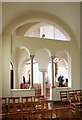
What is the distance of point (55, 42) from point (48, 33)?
15.8 feet

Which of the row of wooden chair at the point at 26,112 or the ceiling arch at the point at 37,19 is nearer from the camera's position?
the row of wooden chair at the point at 26,112

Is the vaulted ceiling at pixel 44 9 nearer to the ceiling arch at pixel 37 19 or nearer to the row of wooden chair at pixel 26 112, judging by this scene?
the ceiling arch at pixel 37 19

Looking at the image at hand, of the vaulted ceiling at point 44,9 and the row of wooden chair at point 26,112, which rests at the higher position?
the vaulted ceiling at point 44,9

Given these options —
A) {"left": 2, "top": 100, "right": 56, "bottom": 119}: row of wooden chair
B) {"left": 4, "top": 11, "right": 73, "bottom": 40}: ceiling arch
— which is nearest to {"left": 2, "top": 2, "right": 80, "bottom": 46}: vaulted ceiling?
{"left": 4, "top": 11, "right": 73, "bottom": 40}: ceiling arch

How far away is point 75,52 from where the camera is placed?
1093 cm

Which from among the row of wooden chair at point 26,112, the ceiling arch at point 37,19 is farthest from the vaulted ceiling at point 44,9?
the row of wooden chair at point 26,112

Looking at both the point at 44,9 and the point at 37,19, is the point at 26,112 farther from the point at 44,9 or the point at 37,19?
the point at 37,19

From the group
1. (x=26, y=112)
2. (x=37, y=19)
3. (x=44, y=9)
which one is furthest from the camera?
(x=37, y=19)

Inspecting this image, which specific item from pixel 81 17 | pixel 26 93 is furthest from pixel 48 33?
pixel 26 93

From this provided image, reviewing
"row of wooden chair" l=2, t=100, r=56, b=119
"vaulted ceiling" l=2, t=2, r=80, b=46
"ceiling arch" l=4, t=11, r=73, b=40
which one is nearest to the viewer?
"row of wooden chair" l=2, t=100, r=56, b=119

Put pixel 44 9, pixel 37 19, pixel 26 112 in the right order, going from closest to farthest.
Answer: pixel 26 112 < pixel 44 9 < pixel 37 19

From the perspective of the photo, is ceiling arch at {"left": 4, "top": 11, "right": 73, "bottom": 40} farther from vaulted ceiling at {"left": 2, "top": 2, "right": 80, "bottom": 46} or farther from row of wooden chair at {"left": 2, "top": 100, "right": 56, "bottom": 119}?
row of wooden chair at {"left": 2, "top": 100, "right": 56, "bottom": 119}

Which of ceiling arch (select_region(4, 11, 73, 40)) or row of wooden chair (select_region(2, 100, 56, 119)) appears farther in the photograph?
ceiling arch (select_region(4, 11, 73, 40))

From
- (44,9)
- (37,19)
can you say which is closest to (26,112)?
(44,9)
